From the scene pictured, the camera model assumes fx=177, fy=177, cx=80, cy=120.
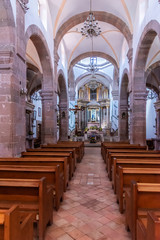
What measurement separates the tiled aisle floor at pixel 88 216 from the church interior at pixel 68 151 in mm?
15

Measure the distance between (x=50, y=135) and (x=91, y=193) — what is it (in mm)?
6636

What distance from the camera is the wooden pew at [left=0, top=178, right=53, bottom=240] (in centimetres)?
229

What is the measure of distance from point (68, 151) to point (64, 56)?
10.9m

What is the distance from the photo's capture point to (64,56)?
14.6 metres

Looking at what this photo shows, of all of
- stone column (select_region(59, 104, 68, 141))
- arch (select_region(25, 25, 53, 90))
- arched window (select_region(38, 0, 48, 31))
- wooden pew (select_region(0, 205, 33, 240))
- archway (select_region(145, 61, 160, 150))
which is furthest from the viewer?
stone column (select_region(59, 104, 68, 141))

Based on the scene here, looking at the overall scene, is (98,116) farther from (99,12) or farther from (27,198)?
(27,198)

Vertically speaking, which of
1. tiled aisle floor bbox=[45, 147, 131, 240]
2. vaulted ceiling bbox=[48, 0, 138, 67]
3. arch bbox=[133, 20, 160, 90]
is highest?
vaulted ceiling bbox=[48, 0, 138, 67]

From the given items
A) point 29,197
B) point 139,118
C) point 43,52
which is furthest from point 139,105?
point 29,197

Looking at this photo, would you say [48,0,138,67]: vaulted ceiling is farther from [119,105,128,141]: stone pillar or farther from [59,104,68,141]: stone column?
[59,104,68,141]: stone column

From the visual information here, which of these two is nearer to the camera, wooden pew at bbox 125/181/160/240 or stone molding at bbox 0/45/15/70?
wooden pew at bbox 125/181/160/240

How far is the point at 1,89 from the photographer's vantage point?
16.4 ft

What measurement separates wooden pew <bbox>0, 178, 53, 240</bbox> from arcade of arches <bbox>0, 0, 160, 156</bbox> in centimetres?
271

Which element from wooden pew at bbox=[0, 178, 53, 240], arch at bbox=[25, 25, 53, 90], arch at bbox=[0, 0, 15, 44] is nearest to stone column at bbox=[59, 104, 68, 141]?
arch at bbox=[25, 25, 53, 90]

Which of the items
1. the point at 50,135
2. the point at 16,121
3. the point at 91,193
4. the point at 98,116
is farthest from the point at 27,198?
the point at 98,116
